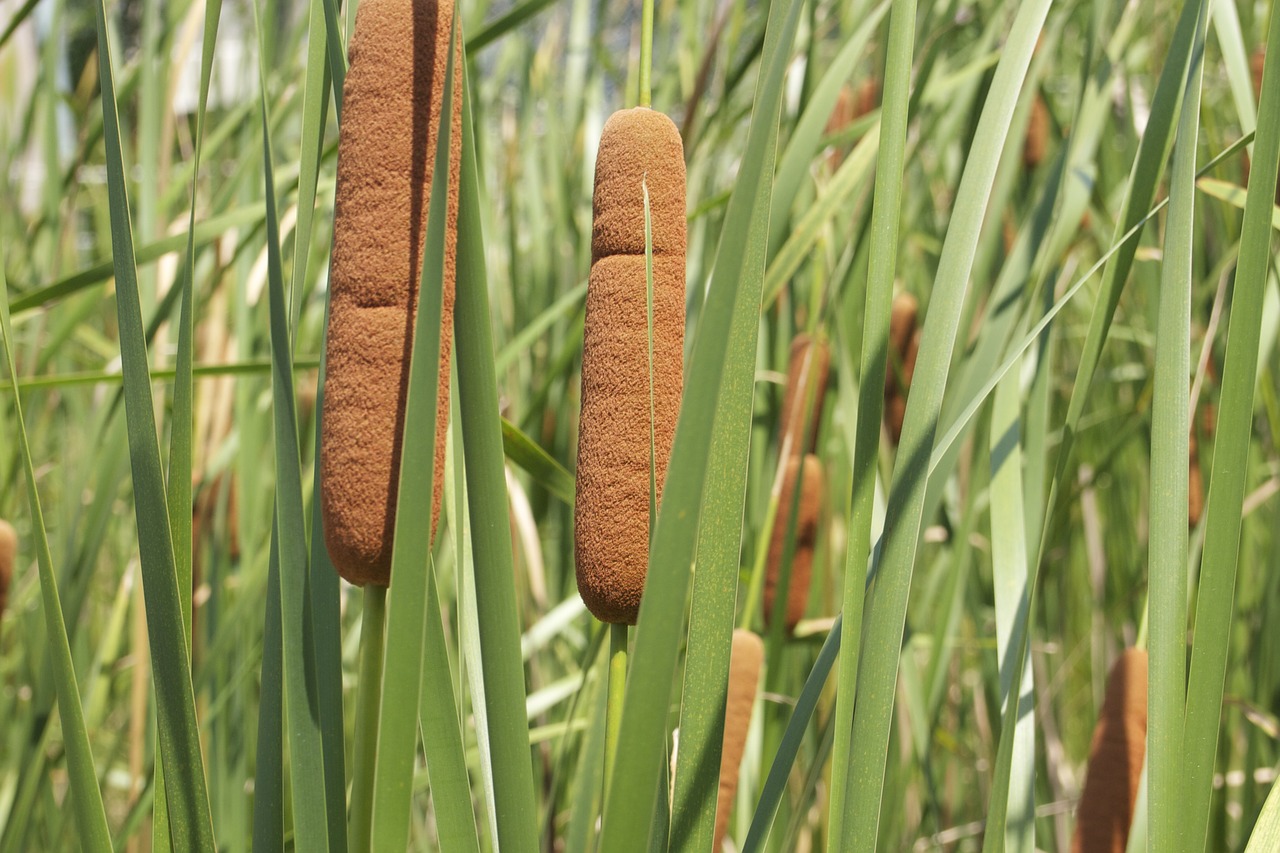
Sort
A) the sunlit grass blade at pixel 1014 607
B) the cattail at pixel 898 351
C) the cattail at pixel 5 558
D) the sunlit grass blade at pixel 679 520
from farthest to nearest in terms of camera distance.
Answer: the cattail at pixel 898 351
the cattail at pixel 5 558
the sunlit grass blade at pixel 1014 607
the sunlit grass blade at pixel 679 520

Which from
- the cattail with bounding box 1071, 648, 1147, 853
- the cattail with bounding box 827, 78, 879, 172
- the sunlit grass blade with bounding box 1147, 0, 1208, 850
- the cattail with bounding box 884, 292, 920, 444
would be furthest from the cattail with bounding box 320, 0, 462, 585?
the cattail with bounding box 827, 78, 879, 172

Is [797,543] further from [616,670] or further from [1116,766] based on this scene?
[616,670]

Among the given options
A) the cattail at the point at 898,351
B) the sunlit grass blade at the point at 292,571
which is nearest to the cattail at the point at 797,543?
the cattail at the point at 898,351

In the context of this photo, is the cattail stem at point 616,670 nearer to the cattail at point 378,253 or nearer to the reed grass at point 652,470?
the reed grass at point 652,470

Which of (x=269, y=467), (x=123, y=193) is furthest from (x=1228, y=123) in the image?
(x=123, y=193)

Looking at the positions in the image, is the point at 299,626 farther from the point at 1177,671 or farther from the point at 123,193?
the point at 1177,671
